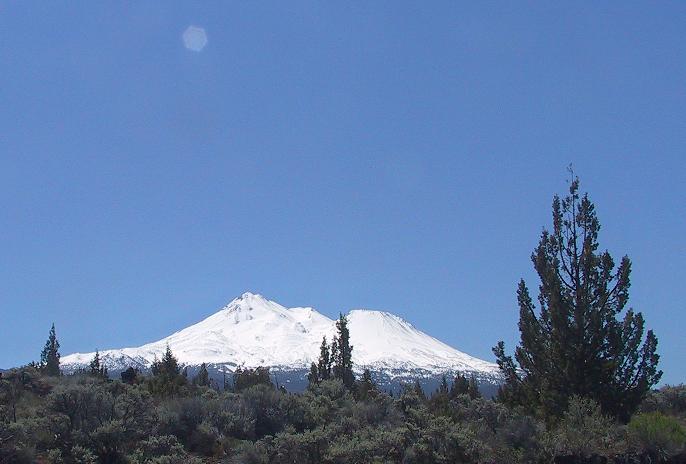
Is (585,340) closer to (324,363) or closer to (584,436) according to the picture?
(584,436)

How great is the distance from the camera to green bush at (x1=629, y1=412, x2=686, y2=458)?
15.5m

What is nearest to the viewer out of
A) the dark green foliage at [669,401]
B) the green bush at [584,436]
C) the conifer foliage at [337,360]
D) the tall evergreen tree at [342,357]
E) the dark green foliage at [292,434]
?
the dark green foliage at [292,434]

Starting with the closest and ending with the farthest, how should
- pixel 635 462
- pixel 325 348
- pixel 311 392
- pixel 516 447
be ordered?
pixel 635 462 < pixel 516 447 < pixel 311 392 < pixel 325 348

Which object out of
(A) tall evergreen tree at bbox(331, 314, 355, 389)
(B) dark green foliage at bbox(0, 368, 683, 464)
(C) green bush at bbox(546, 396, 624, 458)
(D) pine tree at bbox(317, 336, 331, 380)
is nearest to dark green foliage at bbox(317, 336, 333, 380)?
(D) pine tree at bbox(317, 336, 331, 380)

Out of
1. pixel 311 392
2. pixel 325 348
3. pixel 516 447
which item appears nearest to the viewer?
pixel 516 447

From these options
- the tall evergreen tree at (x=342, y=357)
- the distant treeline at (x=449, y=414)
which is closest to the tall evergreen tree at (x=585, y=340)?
the distant treeline at (x=449, y=414)

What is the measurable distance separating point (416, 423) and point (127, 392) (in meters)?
7.04

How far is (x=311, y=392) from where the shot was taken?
22203 millimetres

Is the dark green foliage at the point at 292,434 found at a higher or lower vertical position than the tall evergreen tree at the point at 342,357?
lower

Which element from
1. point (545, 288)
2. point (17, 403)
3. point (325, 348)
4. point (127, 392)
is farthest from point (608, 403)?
point (325, 348)

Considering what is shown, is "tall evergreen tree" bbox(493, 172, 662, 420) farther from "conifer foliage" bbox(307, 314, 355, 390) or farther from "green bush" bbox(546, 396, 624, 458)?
"conifer foliage" bbox(307, 314, 355, 390)

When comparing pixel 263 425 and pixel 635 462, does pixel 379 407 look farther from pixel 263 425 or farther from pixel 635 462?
pixel 635 462

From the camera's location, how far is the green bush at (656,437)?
50.8ft

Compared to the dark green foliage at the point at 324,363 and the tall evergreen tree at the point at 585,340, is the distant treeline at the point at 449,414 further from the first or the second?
the dark green foliage at the point at 324,363
